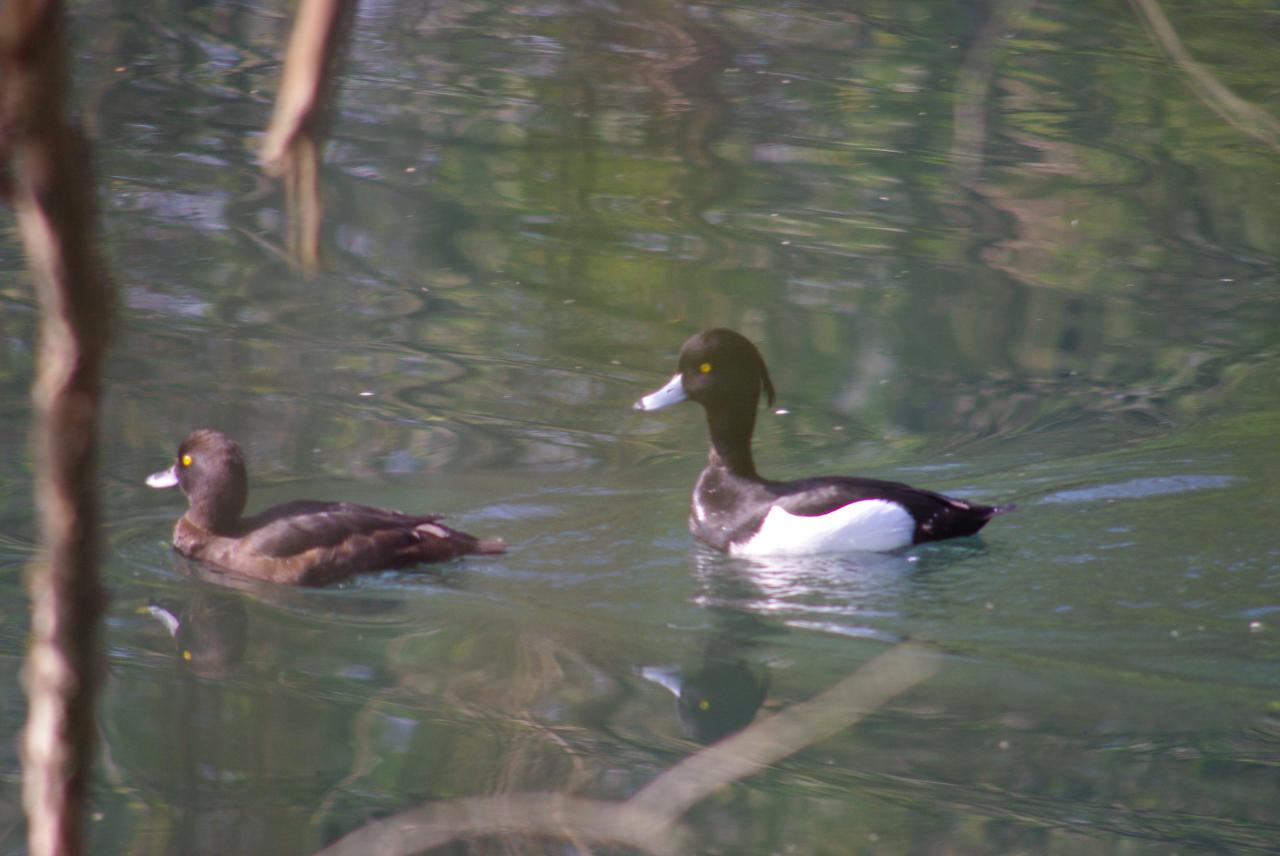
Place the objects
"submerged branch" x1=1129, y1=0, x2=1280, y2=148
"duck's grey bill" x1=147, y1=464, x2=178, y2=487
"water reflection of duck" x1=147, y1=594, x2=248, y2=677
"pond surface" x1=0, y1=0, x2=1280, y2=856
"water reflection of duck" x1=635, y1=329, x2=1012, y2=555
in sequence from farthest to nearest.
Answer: "duck's grey bill" x1=147, y1=464, x2=178, y2=487 < "water reflection of duck" x1=635, y1=329, x2=1012, y2=555 < "water reflection of duck" x1=147, y1=594, x2=248, y2=677 < "pond surface" x1=0, y1=0, x2=1280, y2=856 < "submerged branch" x1=1129, y1=0, x2=1280, y2=148

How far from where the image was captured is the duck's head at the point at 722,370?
694 centimetres

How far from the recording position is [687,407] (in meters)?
8.44

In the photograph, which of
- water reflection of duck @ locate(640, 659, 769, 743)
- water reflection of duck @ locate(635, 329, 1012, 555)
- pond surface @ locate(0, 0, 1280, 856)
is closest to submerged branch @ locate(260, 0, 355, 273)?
pond surface @ locate(0, 0, 1280, 856)

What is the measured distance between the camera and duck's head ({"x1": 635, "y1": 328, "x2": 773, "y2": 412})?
6.94m

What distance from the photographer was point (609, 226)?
10797mm

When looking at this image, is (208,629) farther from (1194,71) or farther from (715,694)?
(1194,71)

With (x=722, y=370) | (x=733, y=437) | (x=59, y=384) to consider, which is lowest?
(x=733, y=437)

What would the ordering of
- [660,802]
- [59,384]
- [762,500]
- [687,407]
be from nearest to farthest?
[59,384]
[660,802]
[762,500]
[687,407]

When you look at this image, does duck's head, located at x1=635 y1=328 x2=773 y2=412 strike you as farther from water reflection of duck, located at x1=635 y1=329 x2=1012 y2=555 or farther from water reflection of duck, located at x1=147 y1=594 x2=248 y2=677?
water reflection of duck, located at x1=147 y1=594 x2=248 y2=677

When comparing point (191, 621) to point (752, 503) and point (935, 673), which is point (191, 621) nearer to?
point (752, 503)

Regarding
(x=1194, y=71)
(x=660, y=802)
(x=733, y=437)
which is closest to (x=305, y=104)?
(x=660, y=802)

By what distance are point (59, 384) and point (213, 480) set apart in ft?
19.3

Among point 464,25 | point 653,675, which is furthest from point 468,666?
point 464,25

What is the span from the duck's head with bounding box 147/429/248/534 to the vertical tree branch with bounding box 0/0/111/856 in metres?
5.74
